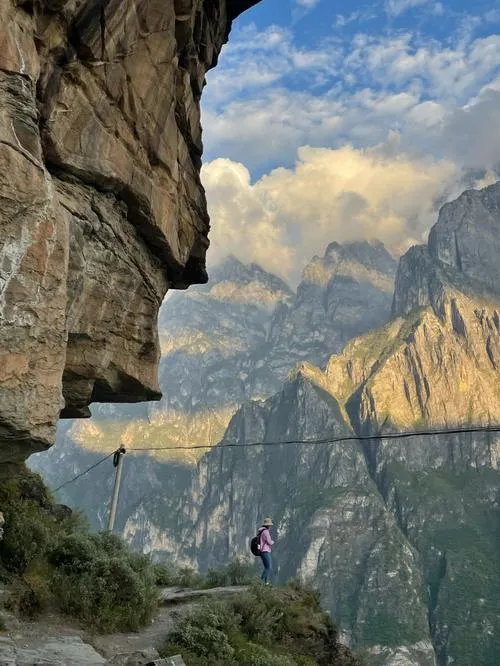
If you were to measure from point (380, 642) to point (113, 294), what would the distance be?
22026 cm

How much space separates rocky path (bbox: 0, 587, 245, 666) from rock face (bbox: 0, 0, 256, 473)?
3.15 m

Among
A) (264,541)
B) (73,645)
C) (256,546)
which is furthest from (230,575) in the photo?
(73,645)

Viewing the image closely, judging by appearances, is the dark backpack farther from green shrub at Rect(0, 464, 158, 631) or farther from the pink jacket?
green shrub at Rect(0, 464, 158, 631)

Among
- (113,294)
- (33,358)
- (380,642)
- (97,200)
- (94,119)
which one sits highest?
(94,119)

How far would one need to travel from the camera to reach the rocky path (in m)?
8.83

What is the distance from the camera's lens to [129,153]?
1248 cm

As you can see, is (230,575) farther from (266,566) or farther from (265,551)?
(265,551)

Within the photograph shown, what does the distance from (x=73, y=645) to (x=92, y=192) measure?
8740 mm

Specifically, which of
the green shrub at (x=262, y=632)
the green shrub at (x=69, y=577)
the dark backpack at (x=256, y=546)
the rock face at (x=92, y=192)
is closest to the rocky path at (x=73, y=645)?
the green shrub at (x=69, y=577)

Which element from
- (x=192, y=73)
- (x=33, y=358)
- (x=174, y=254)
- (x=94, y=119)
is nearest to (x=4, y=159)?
(x=33, y=358)

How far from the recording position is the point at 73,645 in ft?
34.0

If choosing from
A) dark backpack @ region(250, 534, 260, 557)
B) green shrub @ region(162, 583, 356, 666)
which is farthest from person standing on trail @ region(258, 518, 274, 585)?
green shrub @ region(162, 583, 356, 666)

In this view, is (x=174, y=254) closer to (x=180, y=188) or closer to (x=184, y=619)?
(x=180, y=188)

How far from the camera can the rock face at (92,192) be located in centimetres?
854
